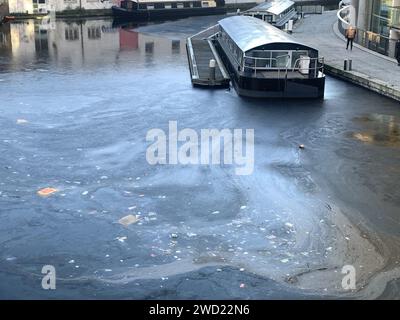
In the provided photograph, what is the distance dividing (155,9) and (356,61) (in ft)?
125

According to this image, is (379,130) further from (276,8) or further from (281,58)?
(276,8)

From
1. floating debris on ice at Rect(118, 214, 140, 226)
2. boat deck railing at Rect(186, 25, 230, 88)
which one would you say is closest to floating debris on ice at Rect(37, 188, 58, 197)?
floating debris on ice at Rect(118, 214, 140, 226)

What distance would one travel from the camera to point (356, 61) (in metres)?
30.0

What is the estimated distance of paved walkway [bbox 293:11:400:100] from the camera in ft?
79.5

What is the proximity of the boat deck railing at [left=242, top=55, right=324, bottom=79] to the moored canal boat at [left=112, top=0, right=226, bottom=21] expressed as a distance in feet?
135

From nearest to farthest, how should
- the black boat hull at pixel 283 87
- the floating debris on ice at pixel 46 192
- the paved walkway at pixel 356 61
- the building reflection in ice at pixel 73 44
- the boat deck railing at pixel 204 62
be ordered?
the floating debris on ice at pixel 46 192 < the black boat hull at pixel 283 87 < the paved walkway at pixel 356 61 < the boat deck railing at pixel 204 62 < the building reflection in ice at pixel 73 44

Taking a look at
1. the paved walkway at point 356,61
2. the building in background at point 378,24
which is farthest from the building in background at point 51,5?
the building in background at point 378,24

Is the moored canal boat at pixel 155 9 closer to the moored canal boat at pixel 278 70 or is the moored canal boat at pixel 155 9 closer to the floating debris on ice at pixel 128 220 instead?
the moored canal boat at pixel 278 70

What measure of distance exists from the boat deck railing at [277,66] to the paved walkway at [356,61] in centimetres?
256

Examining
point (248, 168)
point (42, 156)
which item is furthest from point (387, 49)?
point (42, 156)

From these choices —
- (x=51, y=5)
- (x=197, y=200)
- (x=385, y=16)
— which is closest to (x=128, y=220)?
(x=197, y=200)

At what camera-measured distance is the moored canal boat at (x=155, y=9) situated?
63312mm

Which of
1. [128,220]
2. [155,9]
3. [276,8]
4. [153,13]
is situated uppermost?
[276,8]
